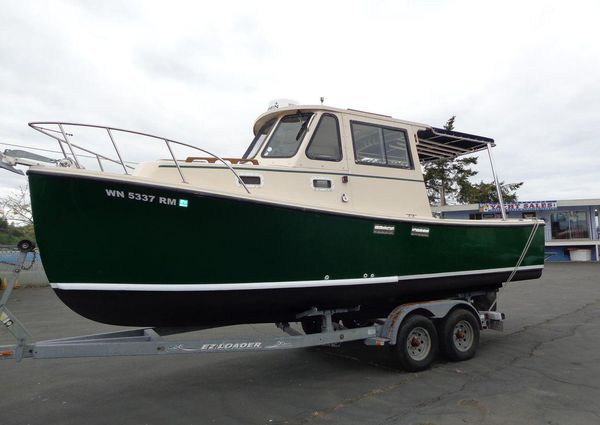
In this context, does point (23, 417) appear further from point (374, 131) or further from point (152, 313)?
point (374, 131)

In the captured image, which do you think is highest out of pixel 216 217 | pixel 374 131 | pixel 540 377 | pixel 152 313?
pixel 374 131

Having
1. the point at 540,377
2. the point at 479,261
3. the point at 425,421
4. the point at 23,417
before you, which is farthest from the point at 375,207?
the point at 23,417

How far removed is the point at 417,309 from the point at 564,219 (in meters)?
27.9

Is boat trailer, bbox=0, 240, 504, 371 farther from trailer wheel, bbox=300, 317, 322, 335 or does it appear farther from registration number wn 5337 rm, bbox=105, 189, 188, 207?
registration number wn 5337 rm, bbox=105, 189, 188, 207

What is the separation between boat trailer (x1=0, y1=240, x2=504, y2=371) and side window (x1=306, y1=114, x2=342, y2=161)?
1.78 m

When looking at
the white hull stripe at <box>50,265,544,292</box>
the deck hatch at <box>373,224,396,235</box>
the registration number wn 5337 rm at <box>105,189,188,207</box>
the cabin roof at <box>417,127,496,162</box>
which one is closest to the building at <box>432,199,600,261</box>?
the cabin roof at <box>417,127,496,162</box>

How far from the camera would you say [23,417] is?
4.23 metres

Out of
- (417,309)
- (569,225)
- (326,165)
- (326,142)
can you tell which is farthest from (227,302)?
(569,225)

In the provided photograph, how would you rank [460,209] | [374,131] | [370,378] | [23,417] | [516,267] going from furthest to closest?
[460,209] < [516,267] < [374,131] < [370,378] < [23,417]

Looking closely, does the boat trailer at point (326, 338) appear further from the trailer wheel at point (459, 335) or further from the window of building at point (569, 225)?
the window of building at point (569, 225)

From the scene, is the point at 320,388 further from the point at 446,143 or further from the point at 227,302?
the point at 446,143

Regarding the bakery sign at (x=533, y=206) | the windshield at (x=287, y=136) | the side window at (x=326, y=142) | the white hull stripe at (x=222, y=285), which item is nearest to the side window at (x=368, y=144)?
the side window at (x=326, y=142)

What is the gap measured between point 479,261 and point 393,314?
1.62 metres

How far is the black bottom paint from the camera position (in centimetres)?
383
